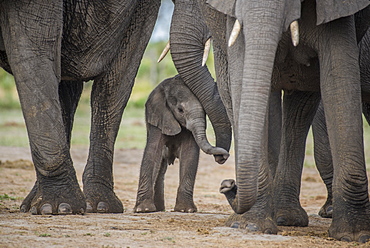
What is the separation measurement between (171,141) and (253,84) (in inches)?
138

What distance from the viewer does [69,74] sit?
660cm

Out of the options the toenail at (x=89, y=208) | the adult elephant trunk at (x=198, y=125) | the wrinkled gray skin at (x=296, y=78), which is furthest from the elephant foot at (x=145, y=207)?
the wrinkled gray skin at (x=296, y=78)

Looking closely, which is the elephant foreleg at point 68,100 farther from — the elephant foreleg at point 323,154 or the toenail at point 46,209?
the elephant foreleg at point 323,154

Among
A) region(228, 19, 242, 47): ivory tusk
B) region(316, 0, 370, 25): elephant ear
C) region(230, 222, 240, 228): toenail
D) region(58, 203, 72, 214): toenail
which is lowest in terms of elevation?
region(230, 222, 240, 228): toenail

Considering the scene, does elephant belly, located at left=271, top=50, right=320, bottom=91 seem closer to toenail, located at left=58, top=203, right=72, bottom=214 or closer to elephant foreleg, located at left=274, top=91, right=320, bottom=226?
elephant foreleg, located at left=274, top=91, right=320, bottom=226

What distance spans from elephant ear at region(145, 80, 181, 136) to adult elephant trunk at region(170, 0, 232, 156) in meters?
0.47

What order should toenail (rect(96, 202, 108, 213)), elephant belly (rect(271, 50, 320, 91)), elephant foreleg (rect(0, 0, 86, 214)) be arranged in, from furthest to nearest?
1. toenail (rect(96, 202, 108, 213))
2. elephant foreleg (rect(0, 0, 86, 214))
3. elephant belly (rect(271, 50, 320, 91))

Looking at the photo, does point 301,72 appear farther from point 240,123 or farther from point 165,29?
point 165,29

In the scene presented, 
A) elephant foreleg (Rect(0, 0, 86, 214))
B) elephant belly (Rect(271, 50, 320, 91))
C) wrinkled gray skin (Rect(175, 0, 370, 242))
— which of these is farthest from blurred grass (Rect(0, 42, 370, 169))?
wrinkled gray skin (Rect(175, 0, 370, 242))

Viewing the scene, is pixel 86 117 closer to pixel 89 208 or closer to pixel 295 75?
pixel 89 208

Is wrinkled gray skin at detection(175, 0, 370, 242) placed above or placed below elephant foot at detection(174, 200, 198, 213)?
above

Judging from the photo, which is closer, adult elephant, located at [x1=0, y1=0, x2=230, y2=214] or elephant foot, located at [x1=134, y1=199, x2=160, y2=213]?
adult elephant, located at [x1=0, y1=0, x2=230, y2=214]

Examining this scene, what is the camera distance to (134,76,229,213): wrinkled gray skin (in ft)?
23.4

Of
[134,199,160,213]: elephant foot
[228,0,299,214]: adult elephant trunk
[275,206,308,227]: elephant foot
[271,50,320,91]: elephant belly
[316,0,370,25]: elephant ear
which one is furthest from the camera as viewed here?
[134,199,160,213]: elephant foot
